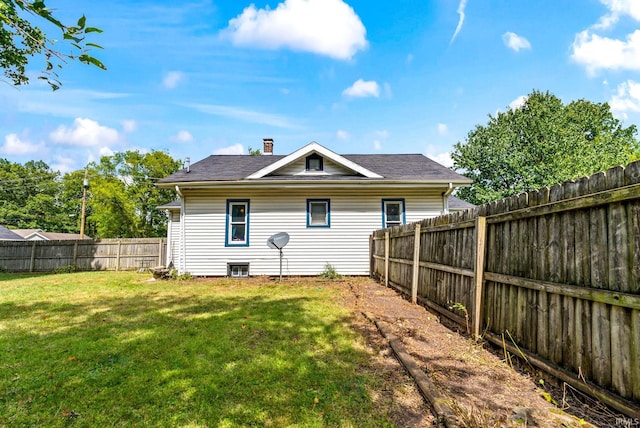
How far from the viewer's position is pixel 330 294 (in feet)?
24.0

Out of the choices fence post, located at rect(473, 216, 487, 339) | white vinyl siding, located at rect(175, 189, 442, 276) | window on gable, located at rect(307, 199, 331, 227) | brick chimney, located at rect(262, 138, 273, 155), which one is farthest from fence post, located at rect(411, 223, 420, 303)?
brick chimney, located at rect(262, 138, 273, 155)

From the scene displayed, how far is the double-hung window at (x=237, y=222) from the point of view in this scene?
10375 millimetres

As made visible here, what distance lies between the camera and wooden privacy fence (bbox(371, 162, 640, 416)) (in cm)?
201

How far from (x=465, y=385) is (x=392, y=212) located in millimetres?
8200

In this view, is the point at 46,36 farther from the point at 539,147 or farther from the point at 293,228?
the point at 539,147

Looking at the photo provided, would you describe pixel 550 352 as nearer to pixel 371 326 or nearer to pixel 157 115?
pixel 371 326

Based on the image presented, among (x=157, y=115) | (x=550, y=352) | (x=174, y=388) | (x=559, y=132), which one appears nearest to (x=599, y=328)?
(x=550, y=352)

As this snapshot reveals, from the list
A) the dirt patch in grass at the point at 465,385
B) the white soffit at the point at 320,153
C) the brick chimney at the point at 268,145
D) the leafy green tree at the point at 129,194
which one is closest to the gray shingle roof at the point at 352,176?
the white soffit at the point at 320,153

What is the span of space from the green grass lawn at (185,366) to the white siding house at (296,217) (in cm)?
416

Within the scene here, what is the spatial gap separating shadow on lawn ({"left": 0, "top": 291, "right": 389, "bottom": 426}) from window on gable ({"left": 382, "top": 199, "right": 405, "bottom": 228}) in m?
6.00

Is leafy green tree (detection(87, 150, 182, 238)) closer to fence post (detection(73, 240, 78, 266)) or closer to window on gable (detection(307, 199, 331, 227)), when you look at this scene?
fence post (detection(73, 240, 78, 266))

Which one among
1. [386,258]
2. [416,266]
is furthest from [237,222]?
[416,266]

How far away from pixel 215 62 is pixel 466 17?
7746mm

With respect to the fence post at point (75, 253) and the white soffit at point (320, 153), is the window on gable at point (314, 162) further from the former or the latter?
the fence post at point (75, 253)
